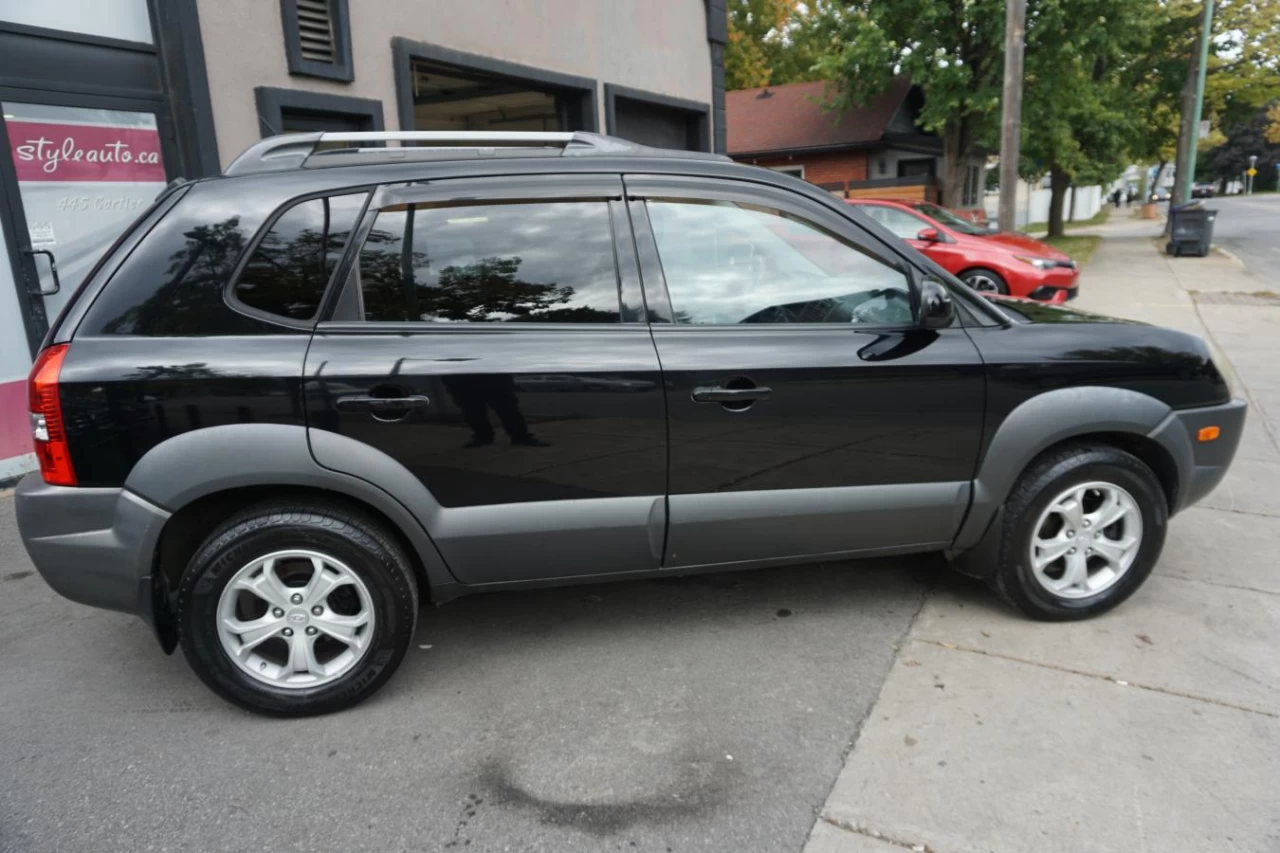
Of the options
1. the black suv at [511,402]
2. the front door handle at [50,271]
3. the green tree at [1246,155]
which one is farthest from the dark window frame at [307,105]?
the green tree at [1246,155]

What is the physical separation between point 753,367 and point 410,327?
113cm

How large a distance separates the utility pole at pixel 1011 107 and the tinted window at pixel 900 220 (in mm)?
2822

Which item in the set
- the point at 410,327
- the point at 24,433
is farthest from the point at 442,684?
the point at 24,433

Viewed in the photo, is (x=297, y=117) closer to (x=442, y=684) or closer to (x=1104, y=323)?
(x=442, y=684)

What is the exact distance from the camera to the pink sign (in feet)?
17.8

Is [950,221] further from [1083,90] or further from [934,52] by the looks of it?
[1083,90]

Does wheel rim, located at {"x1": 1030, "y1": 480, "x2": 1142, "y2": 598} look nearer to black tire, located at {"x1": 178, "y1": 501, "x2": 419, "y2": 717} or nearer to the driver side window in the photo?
the driver side window

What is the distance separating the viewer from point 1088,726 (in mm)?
2760

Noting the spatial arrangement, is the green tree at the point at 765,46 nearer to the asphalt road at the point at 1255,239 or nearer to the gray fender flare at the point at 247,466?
the asphalt road at the point at 1255,239

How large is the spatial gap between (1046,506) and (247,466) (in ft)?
9.09

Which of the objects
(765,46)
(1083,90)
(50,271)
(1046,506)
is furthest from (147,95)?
(765,46)

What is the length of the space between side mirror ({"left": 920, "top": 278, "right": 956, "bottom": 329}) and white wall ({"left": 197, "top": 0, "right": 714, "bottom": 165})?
17.1 ft

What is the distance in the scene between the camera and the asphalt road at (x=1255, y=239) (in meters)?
16.8

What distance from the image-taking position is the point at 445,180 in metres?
2.91
